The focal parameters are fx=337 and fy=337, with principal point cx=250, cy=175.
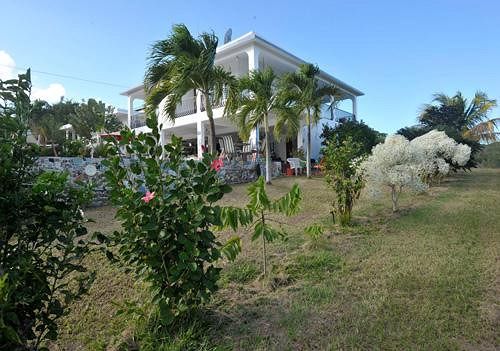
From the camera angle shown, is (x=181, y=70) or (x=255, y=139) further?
(x=255, y=139)

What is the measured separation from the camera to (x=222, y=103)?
12984mm

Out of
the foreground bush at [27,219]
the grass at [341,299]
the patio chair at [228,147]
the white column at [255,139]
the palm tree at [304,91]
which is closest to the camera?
the foreground bush at [27,219]

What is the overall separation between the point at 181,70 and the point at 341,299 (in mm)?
8085

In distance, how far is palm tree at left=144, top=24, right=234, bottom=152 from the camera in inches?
376

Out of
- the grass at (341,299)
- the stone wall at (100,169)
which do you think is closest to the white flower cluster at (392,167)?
the grass at (341,299)

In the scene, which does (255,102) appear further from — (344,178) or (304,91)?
(344,178)

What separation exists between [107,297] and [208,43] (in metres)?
8.22

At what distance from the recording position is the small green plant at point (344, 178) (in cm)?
562

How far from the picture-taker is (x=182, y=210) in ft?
7.47

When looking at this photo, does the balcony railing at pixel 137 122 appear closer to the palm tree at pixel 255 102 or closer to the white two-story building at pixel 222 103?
the white two-story building at pixel 222 103

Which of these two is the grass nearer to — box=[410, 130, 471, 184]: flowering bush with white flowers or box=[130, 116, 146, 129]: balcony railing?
box=[410, 130, 471, 184]: flowering bush with white flowers

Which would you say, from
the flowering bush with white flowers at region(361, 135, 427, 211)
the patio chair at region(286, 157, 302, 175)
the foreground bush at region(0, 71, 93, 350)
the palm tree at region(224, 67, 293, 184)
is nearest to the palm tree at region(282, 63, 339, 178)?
the palm tree at region(224, 67, 293, 184)

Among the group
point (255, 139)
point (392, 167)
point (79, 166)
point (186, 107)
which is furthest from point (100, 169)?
point (186, 107)

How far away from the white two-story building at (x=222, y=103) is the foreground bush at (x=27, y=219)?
33.3ft
